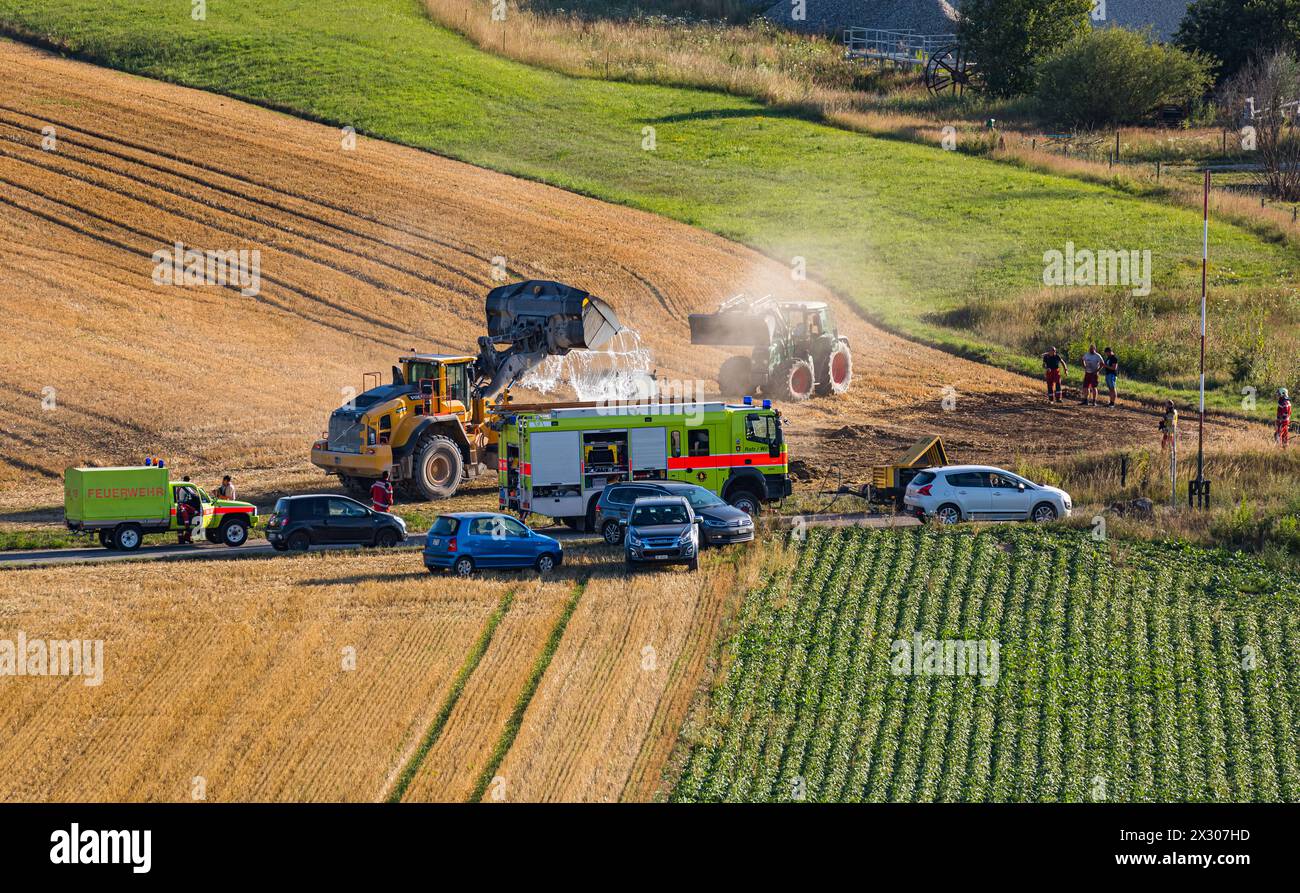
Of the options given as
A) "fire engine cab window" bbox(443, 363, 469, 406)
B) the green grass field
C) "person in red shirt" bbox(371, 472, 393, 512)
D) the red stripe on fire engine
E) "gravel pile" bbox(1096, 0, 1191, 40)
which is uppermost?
"gravel pile" bbox(1096, 0, 1191, 40)

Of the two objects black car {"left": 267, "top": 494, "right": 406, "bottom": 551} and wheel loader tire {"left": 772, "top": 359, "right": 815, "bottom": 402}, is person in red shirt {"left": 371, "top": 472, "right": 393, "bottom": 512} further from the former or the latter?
wheel loader tire {"left": 772, "top": 359, "right": 815, "bottom": 402}

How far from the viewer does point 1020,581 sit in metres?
A: 29.7

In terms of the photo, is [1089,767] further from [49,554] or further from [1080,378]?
[1080,378]

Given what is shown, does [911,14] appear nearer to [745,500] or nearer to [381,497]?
[745,500]

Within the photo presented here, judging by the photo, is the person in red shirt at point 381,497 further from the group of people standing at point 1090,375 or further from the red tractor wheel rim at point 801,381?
the group of people standing at point 1090,375

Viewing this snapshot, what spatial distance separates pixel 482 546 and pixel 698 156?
46370 mm

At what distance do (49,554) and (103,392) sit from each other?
13.4 meters

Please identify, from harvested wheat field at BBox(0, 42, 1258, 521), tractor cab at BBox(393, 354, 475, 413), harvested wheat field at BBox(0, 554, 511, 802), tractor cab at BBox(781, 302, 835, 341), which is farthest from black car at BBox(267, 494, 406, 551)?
tractor cab at BBox(781, 302, 835, 341)

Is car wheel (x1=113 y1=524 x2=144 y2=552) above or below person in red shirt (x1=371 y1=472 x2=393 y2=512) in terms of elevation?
below

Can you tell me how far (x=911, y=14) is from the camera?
97.9m

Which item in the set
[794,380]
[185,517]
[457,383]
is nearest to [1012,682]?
[457,383]

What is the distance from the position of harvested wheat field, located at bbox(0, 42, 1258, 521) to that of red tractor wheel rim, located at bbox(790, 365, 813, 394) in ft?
2.76

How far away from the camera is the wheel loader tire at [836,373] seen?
48.0m
